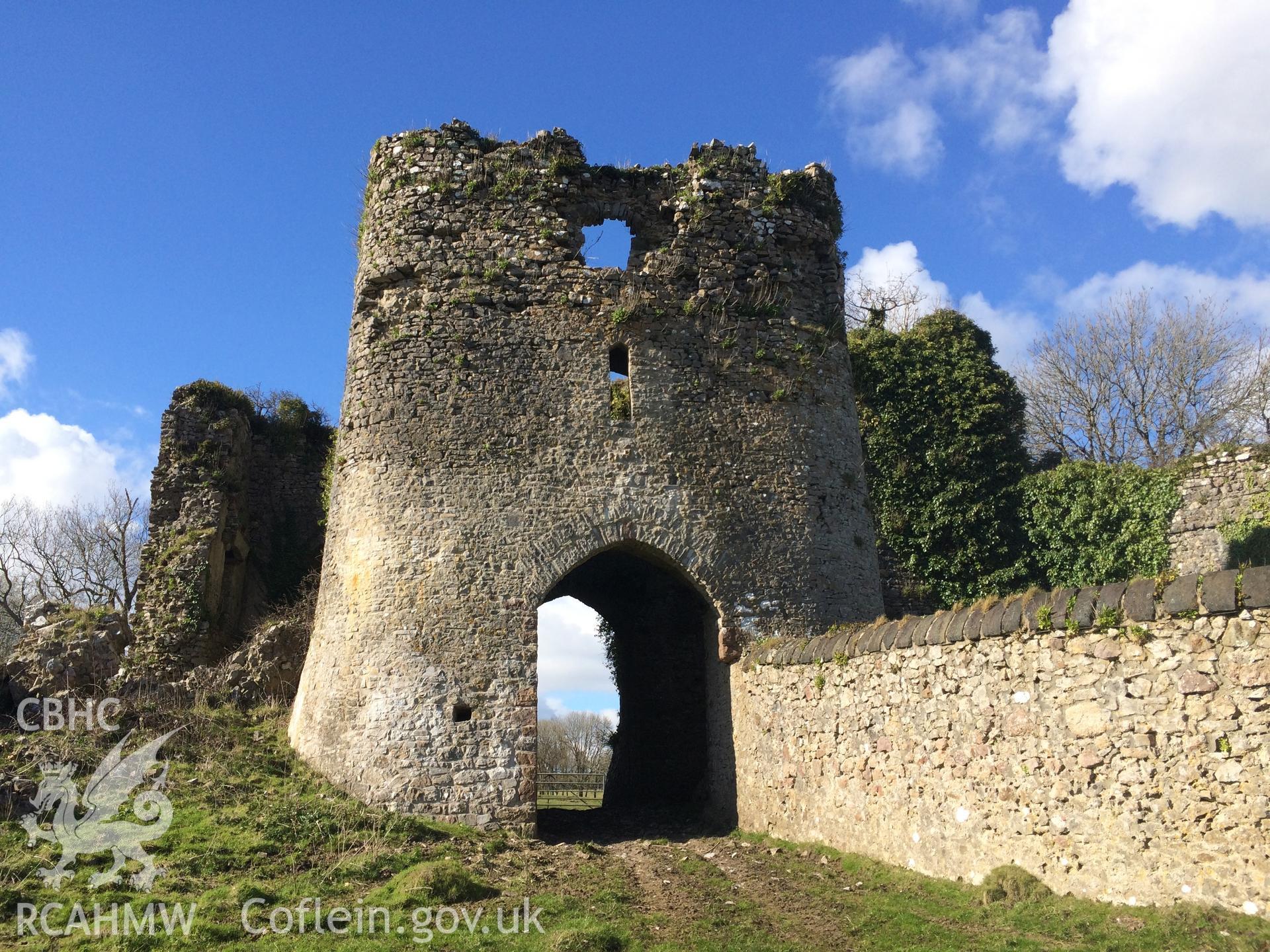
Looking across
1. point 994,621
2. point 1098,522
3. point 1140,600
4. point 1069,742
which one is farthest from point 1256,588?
point 1098,522

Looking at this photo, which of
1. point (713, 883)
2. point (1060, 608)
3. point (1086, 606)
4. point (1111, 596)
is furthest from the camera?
point (713, 883)

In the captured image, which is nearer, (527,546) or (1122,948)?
(1122,948)

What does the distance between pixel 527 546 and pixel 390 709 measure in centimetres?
267

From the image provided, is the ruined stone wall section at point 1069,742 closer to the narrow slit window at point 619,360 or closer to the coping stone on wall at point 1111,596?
the coping stone on wall at point 1111,596

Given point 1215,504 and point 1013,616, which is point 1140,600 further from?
point 1215,504

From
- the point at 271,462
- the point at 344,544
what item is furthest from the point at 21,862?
the point at 271,462

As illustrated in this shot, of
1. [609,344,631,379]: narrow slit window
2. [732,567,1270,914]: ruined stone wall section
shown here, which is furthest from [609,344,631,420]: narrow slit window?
[732,567,1270,914]: ruined stone wall section

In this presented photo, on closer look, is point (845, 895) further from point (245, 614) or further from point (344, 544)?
point (245, 614)

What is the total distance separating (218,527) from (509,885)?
9.27m

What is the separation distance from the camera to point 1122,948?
22.2 ft

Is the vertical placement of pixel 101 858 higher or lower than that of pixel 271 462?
lower

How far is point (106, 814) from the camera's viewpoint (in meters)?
10.9

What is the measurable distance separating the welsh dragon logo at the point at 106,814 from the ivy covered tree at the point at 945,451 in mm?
12441

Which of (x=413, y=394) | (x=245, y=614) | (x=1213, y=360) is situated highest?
(x=1213, y=360)
